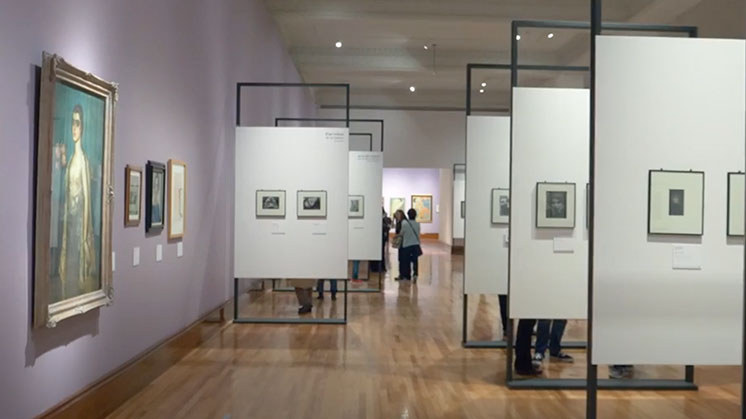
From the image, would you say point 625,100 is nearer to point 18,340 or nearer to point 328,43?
point 18,340

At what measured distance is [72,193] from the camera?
5.43 metres

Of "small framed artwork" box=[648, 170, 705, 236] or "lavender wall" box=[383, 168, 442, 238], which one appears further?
"lavender wall" box=[383, 168, 442, 238]

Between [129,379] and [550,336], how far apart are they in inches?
203

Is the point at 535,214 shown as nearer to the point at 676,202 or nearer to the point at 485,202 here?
the point at 485,202

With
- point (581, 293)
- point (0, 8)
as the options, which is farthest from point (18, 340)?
point (581, 293)

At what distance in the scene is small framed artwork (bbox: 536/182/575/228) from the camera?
24.2 feet

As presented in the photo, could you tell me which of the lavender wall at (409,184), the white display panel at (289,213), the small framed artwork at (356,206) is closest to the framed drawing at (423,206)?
the lavender wall at (409,184)

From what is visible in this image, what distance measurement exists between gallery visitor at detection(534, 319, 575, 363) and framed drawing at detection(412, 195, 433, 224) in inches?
1120

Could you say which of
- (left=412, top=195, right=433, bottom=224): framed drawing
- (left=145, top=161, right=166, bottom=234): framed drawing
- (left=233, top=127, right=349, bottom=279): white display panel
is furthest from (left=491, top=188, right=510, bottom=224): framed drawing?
(left=412, top=195, right=433, bottom=224): framed drawing

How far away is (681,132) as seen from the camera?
16.6 ft

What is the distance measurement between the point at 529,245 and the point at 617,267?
2.56 m

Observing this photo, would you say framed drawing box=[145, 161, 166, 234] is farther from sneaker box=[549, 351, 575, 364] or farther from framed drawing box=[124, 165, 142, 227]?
sneaker box=[549, 351, 575, 364]

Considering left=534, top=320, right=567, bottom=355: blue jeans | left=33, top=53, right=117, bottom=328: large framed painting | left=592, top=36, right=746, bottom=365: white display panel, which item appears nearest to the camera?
left=592, top=36, right=746, bottom=365: white display panel

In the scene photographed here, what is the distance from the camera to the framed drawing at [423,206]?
37.7 m
